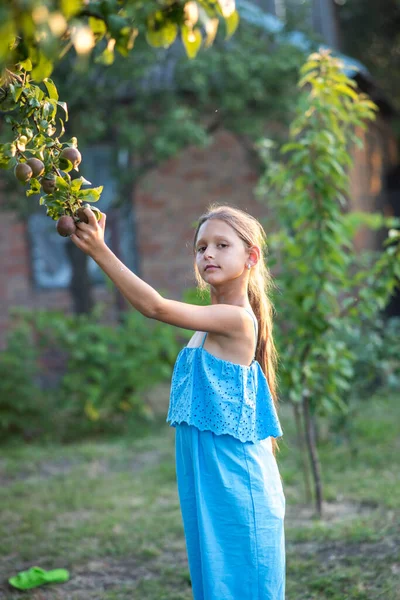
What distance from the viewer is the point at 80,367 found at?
630 cm

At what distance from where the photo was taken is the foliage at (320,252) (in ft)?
12.0

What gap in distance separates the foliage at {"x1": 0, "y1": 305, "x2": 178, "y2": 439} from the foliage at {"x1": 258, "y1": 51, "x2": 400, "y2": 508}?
7.78 feet

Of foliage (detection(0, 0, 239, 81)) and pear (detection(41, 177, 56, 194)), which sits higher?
foliage (detection(0, 0, 239, 81))

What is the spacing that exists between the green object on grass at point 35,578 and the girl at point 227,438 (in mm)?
1330

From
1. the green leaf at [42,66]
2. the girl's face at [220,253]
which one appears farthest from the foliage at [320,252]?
the green leaf at [42,66]

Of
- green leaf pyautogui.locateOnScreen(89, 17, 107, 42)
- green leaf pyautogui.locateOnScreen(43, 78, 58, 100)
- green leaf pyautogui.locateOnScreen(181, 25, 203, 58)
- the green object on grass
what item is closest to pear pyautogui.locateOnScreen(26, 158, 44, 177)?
green leaf pyautogui.locateOnScreen(43, 78, 58, 100)

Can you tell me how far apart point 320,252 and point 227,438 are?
1830 millimetres

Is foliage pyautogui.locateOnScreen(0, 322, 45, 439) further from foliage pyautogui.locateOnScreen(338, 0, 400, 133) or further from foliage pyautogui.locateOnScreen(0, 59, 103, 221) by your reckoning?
foliage pyautogui.locateOnScreen(338, 0, 400, 133)

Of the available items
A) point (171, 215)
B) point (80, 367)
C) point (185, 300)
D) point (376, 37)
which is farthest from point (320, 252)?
point (376, 37)

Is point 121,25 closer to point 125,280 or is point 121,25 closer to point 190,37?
point 190,37

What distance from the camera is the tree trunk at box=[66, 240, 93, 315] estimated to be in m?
7.05

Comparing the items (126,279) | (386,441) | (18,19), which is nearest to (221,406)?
(126,279)

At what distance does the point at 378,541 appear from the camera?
3.67 meters

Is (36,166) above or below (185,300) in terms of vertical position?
below
